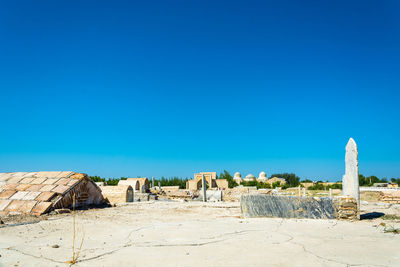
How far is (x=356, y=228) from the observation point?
5484mm

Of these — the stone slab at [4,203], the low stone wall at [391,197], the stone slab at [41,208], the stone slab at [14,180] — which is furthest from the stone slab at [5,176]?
the low stone wall at [391,197]

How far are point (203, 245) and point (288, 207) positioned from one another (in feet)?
12.0

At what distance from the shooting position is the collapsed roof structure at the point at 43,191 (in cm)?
725

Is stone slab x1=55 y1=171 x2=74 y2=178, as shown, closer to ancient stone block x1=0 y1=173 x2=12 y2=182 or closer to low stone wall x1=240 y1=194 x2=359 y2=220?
ancient stone block x1=0 y1=173 x2=12 y2=182

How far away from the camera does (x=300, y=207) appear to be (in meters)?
6.86

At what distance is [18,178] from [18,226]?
439cm

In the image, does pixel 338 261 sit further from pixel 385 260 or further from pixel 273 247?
pixel 273 247

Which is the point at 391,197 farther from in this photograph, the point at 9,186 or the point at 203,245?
the point at 9,186

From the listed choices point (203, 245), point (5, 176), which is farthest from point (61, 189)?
point (203, 245)

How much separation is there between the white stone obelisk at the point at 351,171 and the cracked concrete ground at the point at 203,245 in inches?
68.5

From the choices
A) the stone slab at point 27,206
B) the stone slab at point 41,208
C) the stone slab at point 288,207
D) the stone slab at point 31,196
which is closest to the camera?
the stone slab at point 288,207

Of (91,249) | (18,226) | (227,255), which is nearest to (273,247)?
(227,255)

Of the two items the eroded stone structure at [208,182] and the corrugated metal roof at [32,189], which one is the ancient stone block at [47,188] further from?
the eroded stone structure at [208,182]

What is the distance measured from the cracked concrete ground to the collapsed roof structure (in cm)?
194
